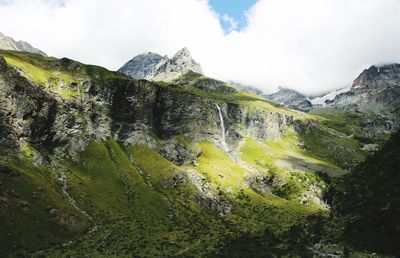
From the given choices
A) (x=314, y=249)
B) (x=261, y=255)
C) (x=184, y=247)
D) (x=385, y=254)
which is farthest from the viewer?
(x=184, y=247)

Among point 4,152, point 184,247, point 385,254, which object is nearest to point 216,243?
point 184,247

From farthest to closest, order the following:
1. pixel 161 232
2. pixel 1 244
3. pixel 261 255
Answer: pixel 161 232, pixel 1 244, pixel 261 255

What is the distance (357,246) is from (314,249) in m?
12.1

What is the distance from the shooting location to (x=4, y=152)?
190750 mm

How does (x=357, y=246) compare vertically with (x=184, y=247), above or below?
above

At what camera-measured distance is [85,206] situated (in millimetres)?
186750

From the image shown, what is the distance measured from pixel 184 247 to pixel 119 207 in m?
46.0

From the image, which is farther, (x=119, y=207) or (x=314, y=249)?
(x=119, y=207)

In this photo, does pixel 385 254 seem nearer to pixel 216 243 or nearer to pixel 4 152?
pixel 216 243

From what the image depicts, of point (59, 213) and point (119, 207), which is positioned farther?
point (119, 207)

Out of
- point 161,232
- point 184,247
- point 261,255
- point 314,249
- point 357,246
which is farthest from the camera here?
point 161,232

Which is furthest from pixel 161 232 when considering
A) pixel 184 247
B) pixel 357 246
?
pixel 357 246

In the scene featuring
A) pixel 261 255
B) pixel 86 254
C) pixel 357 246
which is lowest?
pixel 86 254

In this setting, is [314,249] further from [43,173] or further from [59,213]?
[43,173]
